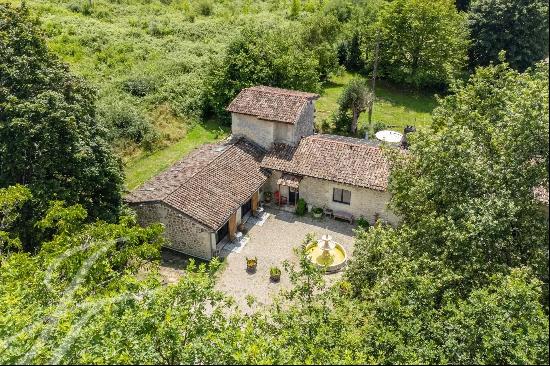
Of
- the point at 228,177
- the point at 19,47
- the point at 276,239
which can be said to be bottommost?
the point at 276,239

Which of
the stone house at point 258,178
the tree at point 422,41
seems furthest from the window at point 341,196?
the tree at point 422,41

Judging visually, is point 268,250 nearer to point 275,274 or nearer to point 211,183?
point 275,274

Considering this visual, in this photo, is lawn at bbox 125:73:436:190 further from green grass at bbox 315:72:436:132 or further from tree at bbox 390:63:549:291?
tree at bbox 390:63:549:291

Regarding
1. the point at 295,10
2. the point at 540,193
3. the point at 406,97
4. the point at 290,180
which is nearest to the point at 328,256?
the point at 290,180

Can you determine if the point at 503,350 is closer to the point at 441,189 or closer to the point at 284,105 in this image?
the point at 441,189

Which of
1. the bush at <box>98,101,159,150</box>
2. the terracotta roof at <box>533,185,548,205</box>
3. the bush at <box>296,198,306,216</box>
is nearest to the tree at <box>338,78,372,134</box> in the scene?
the bush at <box>296,198,306,216</box>

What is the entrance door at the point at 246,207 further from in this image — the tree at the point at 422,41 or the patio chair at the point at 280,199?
the tree at the point at 422,41

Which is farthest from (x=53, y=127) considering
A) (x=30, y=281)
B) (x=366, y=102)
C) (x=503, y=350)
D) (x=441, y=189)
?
(x=366, y=102)

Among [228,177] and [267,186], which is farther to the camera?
[267,186]
